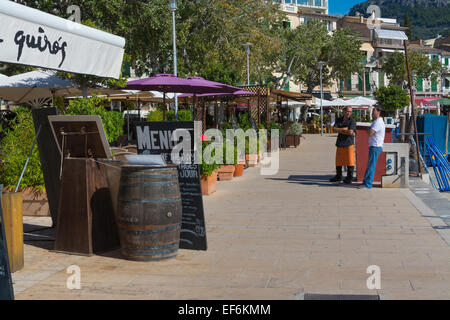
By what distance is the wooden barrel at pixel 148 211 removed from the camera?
561 cm

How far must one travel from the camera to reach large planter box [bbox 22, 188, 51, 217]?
843 cm

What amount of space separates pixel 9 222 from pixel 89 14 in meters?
19.2

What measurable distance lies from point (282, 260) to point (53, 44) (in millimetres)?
2938

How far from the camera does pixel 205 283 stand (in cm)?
494

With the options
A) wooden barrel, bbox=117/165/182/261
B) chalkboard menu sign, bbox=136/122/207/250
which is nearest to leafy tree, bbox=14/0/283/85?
chalkboard menu sign, bbox=136/122/207/250

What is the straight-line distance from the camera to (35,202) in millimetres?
8438

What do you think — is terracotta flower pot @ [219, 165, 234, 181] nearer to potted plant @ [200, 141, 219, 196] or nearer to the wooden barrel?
potted plant @ [200, 141, 219, 196]

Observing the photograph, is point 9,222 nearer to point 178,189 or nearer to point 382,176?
point 178,189

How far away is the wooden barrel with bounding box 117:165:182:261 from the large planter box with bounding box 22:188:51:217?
10.1 ft

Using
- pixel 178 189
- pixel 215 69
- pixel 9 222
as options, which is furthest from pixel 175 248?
pixel 215 69

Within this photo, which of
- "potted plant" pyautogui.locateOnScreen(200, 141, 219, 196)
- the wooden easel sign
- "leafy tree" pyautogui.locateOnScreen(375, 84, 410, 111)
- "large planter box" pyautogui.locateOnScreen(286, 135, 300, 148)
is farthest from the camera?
"leafy tree" pyautogui.locateOnScreen(375, 84, 410, 111)

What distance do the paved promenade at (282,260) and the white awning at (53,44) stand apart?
6.11ft
